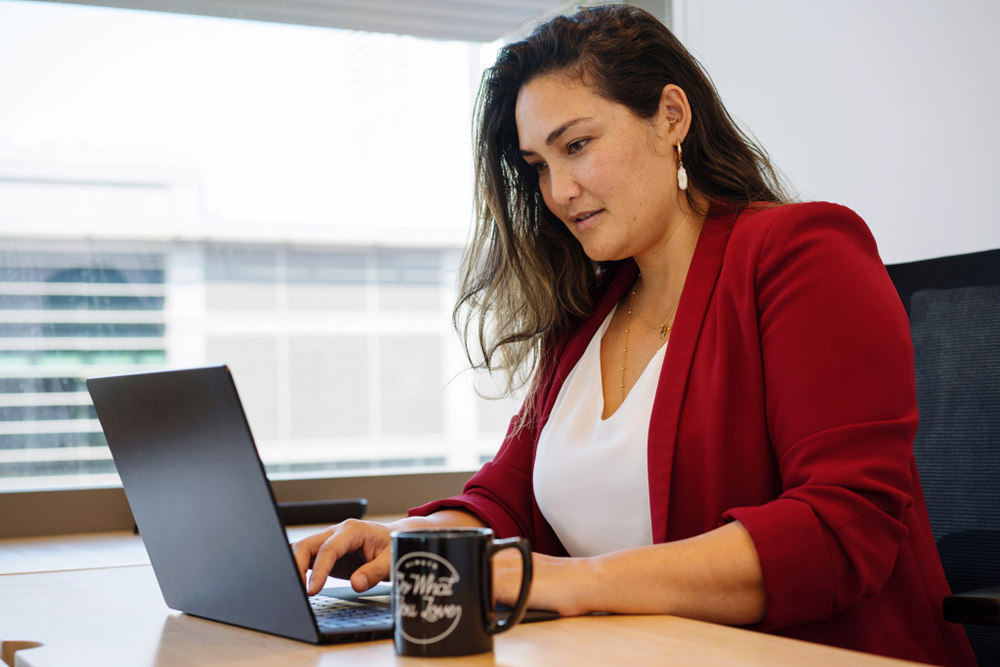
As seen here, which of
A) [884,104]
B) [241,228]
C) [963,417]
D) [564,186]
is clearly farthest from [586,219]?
[241,228]

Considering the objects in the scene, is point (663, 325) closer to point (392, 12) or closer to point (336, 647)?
point (336, 647)

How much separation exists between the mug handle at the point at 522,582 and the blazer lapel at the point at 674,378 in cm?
47

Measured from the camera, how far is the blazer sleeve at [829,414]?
874mm

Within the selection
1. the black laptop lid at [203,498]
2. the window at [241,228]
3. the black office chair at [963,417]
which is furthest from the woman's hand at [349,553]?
the window at [241,228]

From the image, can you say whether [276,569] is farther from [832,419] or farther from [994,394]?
[994,394]

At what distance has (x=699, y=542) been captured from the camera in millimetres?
875

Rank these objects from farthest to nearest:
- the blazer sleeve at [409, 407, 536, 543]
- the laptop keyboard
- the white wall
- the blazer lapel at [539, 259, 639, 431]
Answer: the white wall < the blazer lapel at [539, 259, 639, 431] < the blazer sleeve at [409, 407, 536, 543] < the laptop keyboard

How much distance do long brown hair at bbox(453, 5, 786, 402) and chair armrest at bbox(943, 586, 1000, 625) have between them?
0.56 metres

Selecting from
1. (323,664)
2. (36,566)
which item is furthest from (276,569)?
(36,566)

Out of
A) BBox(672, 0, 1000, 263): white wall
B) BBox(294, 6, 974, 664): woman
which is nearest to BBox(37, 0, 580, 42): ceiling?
BBox(672, 0, 1000, 263): white wall

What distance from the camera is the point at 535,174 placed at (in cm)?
154

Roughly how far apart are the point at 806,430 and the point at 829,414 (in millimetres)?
31

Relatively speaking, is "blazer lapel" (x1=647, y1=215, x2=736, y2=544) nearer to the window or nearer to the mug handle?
the mug handle

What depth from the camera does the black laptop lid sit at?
2.25 feet
